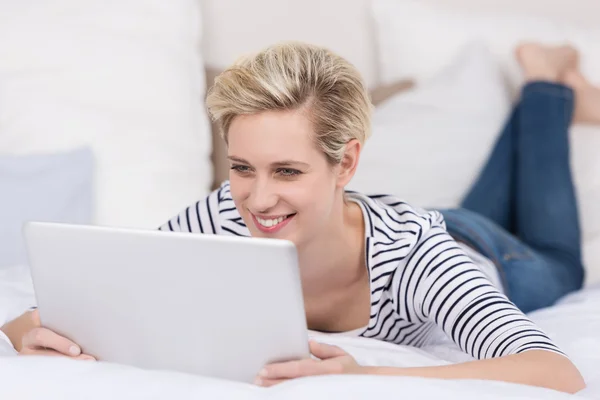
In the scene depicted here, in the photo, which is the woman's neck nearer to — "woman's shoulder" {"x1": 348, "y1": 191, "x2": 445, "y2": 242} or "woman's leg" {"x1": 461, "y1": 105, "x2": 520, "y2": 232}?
"woman's shoulder" {"x1": 348, "y1": 191, "x2": 445, "y2": 242}

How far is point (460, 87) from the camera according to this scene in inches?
87.9

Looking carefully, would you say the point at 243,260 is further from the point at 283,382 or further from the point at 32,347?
the point at 32,347

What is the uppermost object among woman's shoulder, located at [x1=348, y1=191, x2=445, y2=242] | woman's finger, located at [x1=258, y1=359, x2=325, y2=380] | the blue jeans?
woman's shoulder, located at [x1=348, y1=191, x2=445, y2=242]

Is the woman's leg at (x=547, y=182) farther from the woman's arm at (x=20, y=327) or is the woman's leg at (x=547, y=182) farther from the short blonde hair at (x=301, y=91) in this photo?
the woman's arm at (x=20, y=327)

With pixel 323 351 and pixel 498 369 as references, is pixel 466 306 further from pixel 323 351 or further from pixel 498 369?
pixel 323 351

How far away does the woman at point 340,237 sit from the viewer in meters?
1.11

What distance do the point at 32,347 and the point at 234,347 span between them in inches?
13.1

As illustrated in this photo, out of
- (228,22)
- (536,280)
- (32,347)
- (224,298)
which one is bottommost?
(536,280)

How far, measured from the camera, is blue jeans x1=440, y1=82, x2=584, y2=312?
182 centimetres

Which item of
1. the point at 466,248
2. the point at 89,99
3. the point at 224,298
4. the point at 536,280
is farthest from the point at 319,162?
the point at 89,99

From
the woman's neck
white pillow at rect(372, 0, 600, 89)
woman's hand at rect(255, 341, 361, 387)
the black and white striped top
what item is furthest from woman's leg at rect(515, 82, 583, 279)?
woman's hand at rect(255, 341, 361, 387)

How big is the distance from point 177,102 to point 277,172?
3.45 ft

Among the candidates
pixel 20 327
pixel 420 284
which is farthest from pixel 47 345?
pixel 420 284

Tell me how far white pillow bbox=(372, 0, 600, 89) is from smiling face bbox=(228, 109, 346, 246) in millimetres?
1269
